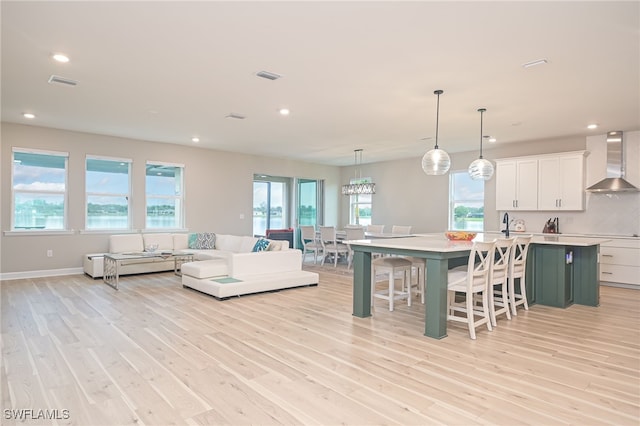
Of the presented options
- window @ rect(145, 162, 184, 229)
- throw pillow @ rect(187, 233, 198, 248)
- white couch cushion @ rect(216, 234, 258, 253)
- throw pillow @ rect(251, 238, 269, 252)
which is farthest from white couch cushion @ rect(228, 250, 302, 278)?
window @ rect(145, 162, 184, 229)

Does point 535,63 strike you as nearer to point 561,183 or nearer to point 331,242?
point 561,183

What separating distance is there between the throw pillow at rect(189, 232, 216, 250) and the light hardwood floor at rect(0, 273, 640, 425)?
9.66ft

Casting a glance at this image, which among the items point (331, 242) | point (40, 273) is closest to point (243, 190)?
point (331, 242)

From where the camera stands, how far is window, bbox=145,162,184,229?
26.7ft

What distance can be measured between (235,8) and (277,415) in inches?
106

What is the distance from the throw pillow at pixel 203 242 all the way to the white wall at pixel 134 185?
770mm

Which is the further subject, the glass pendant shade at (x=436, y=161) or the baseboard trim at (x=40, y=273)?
the baseboard trim at (x=40, y=273)

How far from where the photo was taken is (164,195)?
27.3ft

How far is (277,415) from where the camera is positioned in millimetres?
2252

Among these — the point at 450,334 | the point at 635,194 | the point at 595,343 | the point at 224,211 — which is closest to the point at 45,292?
the point at 224,211

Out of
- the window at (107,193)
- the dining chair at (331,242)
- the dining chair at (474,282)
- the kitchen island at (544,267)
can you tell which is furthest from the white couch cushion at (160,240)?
the dining chair at (474,282)

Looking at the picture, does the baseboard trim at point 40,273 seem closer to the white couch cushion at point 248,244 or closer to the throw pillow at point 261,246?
the white couch cushion at point 248,244

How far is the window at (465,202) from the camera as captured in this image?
8570mm

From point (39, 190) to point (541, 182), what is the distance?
9.13m
